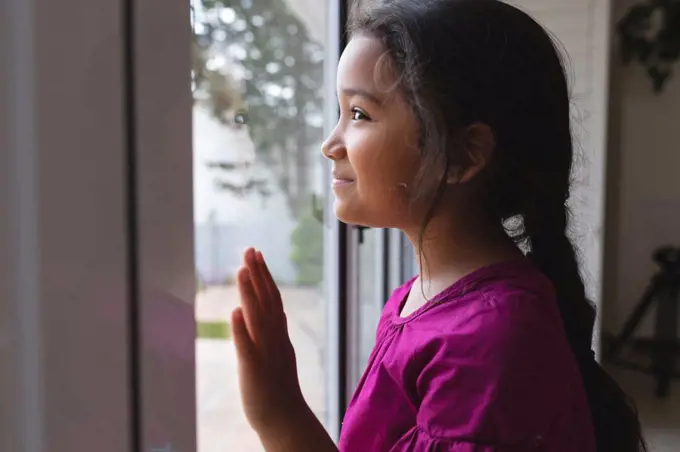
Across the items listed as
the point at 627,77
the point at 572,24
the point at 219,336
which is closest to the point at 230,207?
the point at 219,336

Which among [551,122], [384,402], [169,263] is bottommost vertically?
[384,402]

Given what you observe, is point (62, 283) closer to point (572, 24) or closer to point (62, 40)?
point (62, 40)

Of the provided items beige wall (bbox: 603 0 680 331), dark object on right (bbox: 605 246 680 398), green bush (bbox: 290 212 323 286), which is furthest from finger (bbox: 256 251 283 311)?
beige wall (bbox: 603 0 680 331)

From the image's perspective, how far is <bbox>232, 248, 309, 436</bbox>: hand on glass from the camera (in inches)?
21.6

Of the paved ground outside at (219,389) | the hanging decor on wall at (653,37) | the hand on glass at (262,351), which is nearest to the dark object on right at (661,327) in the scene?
the hanging decor on wall at (653,37)

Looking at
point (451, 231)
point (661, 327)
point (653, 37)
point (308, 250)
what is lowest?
point (661, 327)

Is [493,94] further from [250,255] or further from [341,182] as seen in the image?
[250,255]

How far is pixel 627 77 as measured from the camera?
118 inches

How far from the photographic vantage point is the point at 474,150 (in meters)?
0.62

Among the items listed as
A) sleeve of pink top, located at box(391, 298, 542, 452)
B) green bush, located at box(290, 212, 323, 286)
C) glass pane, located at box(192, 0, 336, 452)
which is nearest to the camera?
sleeve of pink top, located at box(391, 298, 542, 452)

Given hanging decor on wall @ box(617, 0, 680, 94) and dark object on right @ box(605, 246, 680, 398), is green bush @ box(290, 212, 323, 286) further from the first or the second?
A: hanging decor on wall @ box(617, 0, 680, 94)

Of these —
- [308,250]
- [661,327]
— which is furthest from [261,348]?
[661,327]

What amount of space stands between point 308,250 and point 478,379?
29.9 inches

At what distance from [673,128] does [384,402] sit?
2.85m
